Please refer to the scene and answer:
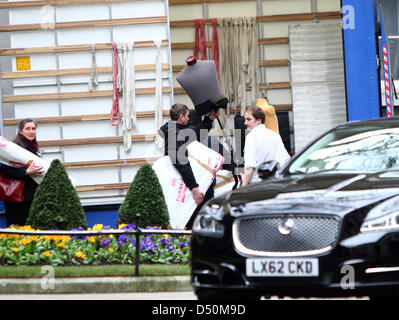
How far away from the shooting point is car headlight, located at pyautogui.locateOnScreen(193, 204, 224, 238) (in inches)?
273

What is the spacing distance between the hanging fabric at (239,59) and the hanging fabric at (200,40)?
277mm

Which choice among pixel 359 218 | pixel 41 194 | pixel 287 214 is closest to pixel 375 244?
pixel 359 218

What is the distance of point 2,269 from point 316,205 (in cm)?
442

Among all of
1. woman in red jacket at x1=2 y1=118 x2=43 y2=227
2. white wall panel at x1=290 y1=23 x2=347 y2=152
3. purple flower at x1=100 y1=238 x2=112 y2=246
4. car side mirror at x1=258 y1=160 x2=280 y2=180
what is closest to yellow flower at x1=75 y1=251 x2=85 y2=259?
purple flower at x1=100 y1=238 x2=112 y2=246

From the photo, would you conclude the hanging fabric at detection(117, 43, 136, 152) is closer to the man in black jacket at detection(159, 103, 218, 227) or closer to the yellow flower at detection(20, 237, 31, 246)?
the man in black jacket at detection(159, 103, 218, 227)

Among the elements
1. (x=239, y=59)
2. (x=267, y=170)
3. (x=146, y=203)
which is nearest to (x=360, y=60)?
(x=239, y=59)

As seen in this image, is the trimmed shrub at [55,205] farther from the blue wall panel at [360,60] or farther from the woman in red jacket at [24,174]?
the blue wall panel at [360,60]

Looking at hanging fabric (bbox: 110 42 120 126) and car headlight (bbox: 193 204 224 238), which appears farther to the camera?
hanging fabric (bbox: 110 42 120 126)

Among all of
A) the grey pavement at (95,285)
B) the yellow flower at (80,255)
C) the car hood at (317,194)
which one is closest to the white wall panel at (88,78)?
the yellow flower at (80,255)

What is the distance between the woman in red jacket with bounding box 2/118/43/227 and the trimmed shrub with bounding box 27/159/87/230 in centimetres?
99

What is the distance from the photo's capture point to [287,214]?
6.72m

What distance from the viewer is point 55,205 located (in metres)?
11.8

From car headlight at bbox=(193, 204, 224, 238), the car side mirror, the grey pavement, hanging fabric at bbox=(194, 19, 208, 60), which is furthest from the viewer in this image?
hanging fabric at bbox=(194, 19, 208, 60)

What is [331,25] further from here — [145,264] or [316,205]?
[316,205]
